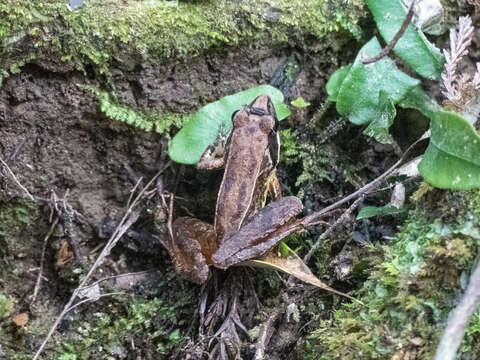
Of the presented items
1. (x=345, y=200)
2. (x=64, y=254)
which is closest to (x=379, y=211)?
(x=345, y=200)

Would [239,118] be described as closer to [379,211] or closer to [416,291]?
[379,211]

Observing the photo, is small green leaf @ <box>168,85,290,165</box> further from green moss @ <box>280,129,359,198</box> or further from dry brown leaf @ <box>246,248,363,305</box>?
dry brown leaf @ <box>246,248,363,305</box>

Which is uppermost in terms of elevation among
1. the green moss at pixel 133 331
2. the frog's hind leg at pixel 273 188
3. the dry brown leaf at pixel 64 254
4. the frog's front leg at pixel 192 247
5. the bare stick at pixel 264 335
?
the frog's hind leg at pixel 273 188

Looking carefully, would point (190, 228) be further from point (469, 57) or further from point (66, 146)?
point (469, 57)

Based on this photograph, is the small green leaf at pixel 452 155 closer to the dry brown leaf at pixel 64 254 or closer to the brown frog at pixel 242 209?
the brown frog at pixel 242 209

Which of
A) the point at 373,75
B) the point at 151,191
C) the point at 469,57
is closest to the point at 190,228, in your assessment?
the point at 151,191

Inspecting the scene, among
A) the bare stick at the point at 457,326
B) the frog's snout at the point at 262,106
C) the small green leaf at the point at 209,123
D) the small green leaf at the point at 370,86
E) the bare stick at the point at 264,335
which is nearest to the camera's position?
the bare stick at the point at 457,326

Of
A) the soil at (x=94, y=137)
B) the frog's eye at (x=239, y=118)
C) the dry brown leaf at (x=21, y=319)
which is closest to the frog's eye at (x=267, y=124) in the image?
the frog's eye at (x=239, y=118)
